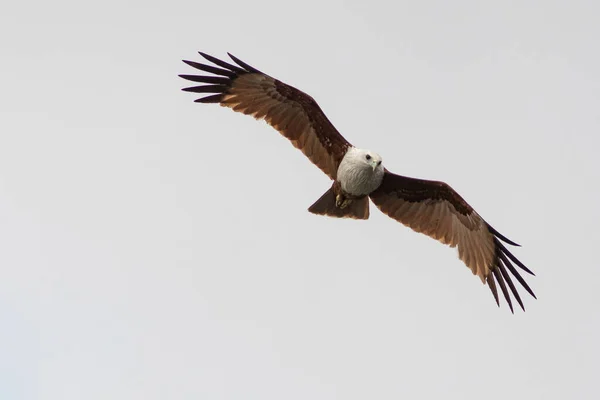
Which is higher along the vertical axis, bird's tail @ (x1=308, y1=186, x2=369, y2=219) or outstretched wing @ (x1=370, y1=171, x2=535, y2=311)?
outstretched wing @ (x1=370, y1=171, x2=535, y2=311)

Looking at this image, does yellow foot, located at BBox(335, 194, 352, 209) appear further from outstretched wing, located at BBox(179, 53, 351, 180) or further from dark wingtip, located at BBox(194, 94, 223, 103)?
dark wingtip, located at BBox(194, 94, 223, 103)

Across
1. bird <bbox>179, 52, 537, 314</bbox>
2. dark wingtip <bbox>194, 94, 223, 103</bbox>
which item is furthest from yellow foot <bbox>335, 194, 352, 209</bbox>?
dark wingtip <bbox>194, 94, 223, 103</bbox>

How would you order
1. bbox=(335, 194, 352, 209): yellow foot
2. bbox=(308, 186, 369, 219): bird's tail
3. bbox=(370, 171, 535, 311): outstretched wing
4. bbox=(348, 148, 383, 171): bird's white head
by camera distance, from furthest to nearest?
bbox=(370, 171, 535, 311): outstretched wing
bbox=(308, 186, 369, 219): bird's tail
bbox=(335, 194, 352, 209): yellow foot
bbox=(348, 148, 383, 171): bird's white head

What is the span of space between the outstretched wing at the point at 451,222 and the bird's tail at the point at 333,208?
601 mm

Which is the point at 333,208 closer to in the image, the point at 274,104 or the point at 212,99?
the point at 274,104

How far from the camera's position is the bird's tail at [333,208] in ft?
62.4

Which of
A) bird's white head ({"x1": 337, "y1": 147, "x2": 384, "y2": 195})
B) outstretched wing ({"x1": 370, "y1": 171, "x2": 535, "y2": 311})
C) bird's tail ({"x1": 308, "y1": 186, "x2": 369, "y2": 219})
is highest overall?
outstretched wing ({"x1": 370, "y1": 171, "x2": 535, "y2": 311})

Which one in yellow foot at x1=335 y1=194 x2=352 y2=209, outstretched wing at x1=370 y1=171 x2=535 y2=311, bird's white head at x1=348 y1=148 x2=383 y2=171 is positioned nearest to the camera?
bird's white head at x1=348 y1=148 x2=383 y2=171

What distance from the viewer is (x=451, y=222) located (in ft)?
66.0

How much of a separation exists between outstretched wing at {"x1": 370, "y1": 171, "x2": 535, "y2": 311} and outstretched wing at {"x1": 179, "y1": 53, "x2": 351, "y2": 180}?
1.07 m

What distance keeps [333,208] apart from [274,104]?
1806mm

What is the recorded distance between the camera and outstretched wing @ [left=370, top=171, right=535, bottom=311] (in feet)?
64.4

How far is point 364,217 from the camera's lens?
19.2 meters

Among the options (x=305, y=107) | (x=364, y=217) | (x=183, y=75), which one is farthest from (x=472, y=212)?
(x=183, y=75)
